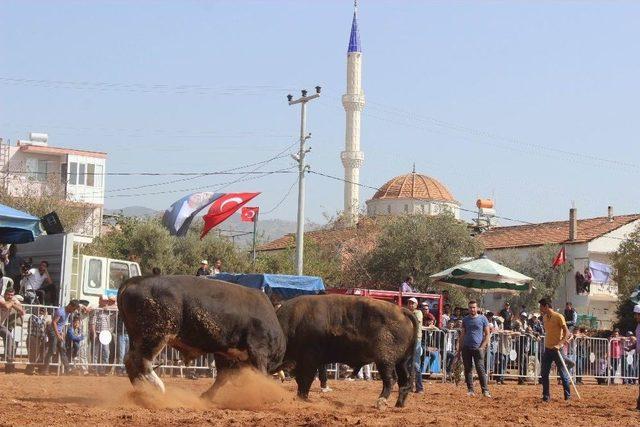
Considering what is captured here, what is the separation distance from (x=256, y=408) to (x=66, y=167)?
231 feet

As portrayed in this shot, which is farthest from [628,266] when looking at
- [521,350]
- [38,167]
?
[38,167]

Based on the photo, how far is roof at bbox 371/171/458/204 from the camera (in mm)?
90125

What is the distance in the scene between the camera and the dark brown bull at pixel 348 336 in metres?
15.1

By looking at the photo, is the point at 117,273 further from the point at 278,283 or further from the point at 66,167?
the point at 66,167

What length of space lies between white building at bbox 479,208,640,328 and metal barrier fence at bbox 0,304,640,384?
120ft

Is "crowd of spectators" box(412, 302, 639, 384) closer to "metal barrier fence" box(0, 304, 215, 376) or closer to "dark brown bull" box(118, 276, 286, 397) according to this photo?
"metal barrier fence" box(0, 304, 215, 376)

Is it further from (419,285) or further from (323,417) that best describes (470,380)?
(419,285)

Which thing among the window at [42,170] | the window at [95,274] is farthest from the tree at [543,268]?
the window at [95,274]

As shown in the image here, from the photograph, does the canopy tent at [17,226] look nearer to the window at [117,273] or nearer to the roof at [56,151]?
the window at [117,273]

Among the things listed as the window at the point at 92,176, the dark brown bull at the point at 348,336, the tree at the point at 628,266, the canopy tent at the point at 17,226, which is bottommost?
the dark brown bull at the point at 348,336

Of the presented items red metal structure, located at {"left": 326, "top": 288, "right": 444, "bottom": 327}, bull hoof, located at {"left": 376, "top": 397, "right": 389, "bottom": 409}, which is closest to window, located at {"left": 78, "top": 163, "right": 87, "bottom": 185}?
red metal structure, located at {"left": 326, "top": 288, "right": 444, "bottom": 327}

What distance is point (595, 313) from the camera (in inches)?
2552

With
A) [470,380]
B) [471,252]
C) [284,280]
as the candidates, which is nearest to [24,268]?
Answer: [284,280]

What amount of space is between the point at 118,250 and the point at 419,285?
15838 millimetres
